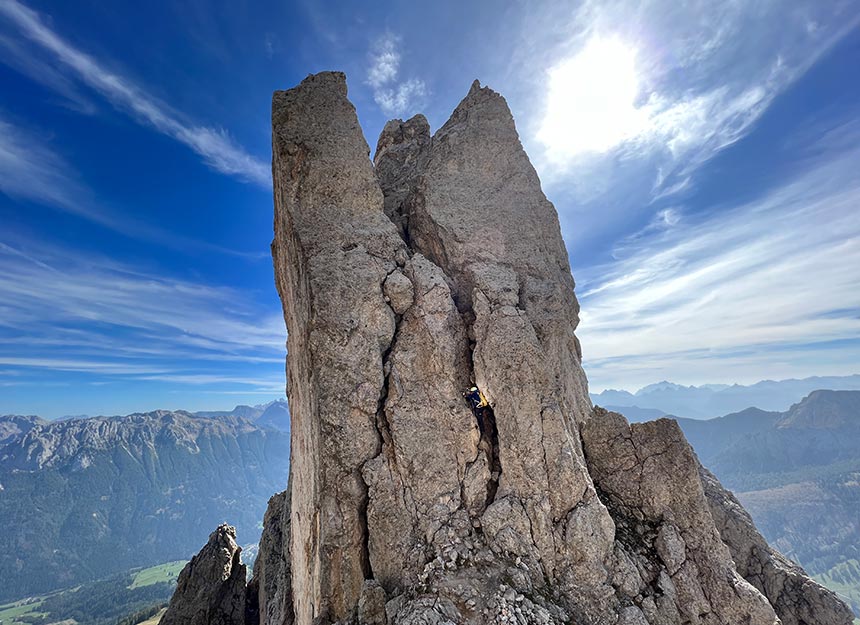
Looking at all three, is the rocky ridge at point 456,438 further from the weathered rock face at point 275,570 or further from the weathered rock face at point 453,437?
the weathered rock face at point 275,570

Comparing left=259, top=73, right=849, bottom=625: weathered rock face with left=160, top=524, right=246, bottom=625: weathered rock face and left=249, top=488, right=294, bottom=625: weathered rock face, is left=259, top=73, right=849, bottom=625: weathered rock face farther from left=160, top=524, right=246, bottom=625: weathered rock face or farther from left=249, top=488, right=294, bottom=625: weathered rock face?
left=160, top=524, right=246, bottom=625: weathered rock face

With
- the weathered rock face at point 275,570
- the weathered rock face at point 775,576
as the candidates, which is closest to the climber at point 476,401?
the weathered rock face at point 775,576

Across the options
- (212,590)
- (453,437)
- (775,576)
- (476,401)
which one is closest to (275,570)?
(212,590)

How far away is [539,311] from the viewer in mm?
25672

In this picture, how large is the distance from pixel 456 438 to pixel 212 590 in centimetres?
3769

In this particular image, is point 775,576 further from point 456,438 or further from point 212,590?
point 212,590

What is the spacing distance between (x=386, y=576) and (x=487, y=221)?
73.5 feet

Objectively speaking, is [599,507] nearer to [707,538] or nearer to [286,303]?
[707,538]

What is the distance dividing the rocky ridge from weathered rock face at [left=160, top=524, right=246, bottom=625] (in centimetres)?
1504

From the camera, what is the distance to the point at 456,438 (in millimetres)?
21938

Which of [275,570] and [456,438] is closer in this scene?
[456,438]

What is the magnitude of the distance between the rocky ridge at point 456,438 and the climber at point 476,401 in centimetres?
45

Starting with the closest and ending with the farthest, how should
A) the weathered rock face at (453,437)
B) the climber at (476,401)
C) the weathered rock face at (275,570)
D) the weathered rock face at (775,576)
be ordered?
the weathered rock face at (453,437) → the climber at (476,401) → the weathered rock face at (775,576) → the weathered rock face at (275,570)

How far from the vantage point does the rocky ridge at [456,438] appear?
1886 cm
